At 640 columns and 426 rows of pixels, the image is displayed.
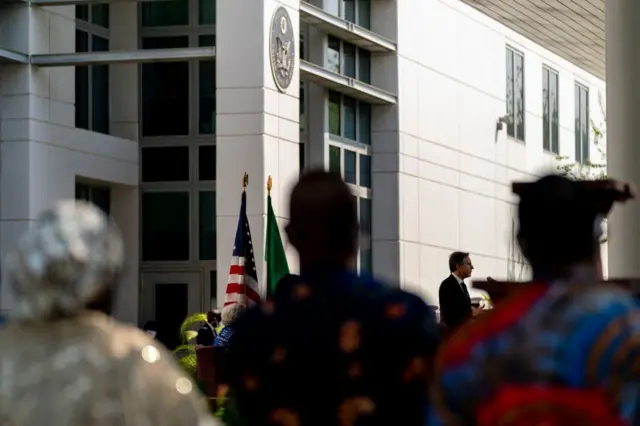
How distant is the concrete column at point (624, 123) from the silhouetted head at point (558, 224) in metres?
8.09

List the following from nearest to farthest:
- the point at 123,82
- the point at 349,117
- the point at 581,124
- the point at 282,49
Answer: the point at 282,49 → the point at 123,82 → the point at 349,117 → the point at 581,124

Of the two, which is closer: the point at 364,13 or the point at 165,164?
the point at 165,164

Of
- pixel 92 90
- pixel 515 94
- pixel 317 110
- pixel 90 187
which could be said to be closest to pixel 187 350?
pixel 90 187

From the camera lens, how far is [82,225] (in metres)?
3.59

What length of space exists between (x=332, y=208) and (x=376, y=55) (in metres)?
29.5

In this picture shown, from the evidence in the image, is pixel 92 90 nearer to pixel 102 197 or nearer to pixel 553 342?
pixel 102 197

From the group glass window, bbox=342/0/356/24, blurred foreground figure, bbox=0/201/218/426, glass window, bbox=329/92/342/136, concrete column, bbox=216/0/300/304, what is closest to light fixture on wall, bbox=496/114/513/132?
glass window, bbox=342/0/356/24

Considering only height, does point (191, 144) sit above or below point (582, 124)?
below

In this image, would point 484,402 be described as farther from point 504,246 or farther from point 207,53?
point 504,246

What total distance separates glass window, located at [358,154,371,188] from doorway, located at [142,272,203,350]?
4.23 m

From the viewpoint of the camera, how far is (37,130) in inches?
1027

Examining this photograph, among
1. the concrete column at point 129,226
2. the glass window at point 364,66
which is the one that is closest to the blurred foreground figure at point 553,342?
the concrete column at point 129,226

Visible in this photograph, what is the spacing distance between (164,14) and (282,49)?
5.10 metres

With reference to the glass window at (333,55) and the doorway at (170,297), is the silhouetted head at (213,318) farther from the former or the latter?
the glass window at (333,55)
